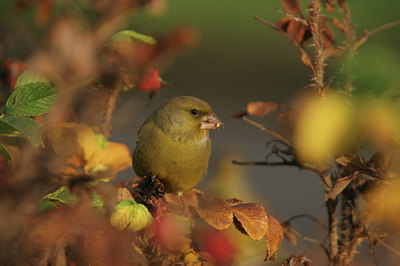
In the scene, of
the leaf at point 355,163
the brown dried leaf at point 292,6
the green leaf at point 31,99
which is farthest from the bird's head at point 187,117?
the green leaf at point 31,99

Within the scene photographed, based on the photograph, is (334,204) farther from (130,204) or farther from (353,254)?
(130,204)

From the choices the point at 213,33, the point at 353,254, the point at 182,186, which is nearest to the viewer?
the point at 353,254

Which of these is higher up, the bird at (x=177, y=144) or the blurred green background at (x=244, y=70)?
the bird at (x=177, y=144)

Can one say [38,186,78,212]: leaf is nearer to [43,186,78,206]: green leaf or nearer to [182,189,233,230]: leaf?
[43,186,78,206]: green leaf

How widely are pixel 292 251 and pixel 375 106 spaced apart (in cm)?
40

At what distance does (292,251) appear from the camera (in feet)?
3.35

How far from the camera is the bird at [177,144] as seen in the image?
92 cm

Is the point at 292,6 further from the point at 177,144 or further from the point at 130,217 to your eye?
the point at 130,217

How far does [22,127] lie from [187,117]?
0.60 m

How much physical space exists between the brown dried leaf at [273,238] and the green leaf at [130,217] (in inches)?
7.0

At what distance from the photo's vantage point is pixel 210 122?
3.42 ft

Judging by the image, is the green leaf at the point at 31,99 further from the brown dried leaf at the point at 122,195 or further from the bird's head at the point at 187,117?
the bird's head at the point at 187,117

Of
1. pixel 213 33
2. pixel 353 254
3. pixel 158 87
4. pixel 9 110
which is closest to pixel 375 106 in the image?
pixel 353 254

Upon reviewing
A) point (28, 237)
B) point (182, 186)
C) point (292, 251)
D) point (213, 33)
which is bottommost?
point (213, 33)
